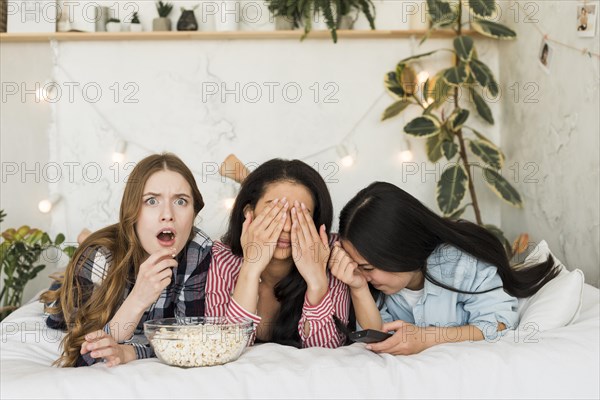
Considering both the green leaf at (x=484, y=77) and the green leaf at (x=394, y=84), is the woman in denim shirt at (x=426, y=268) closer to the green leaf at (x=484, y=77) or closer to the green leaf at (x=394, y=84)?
the green leaf at (x=484, y=77)

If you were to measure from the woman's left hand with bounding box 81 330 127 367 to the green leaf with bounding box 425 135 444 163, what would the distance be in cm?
175

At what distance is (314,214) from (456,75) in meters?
1.24

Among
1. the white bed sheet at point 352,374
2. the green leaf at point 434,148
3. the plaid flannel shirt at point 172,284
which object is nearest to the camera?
the white bed sheet at point 352,374

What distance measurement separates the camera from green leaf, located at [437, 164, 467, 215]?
2689mm

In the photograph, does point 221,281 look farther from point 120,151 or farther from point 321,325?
point 120,151

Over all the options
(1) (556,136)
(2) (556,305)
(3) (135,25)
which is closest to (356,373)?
(2) (556,305)

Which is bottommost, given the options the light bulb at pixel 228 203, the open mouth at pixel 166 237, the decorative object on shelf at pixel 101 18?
the light bulb at pixel 228 203

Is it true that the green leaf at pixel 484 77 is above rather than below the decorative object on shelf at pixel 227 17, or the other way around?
below

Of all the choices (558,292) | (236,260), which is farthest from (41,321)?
(558,292)

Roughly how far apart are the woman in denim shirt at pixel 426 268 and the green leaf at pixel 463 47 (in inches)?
44.9

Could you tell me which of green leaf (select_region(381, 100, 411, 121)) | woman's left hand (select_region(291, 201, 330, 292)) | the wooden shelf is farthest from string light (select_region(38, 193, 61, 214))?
woman's left hand (select_region(291, 201, 330, 292))

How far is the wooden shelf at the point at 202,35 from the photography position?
2.88 metres

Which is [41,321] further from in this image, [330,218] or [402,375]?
[402,375]

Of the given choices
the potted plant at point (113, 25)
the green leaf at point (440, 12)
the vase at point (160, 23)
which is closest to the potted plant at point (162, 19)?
the vase at point (160, 23)
